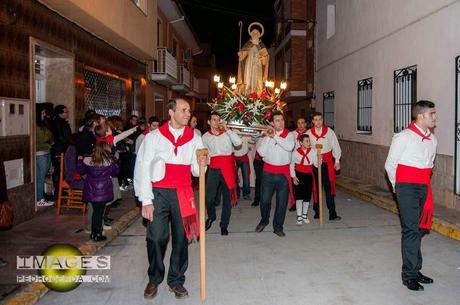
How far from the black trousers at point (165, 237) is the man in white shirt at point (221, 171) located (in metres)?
2.93

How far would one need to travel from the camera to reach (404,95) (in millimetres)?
12062

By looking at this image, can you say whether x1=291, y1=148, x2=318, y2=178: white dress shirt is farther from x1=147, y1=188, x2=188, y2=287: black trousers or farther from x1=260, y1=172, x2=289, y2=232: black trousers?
x1=147, y1=188, x2=188, y2=287: black trousers

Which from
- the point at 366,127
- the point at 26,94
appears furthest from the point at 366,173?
the point at 26,94

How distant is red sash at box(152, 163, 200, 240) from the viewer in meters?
5.09

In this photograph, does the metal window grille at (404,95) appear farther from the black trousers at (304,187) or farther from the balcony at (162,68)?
the balcony at (162,68)

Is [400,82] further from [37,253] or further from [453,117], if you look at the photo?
[37,253]

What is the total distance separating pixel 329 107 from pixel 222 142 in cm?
1210

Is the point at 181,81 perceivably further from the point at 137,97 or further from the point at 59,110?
the point at 59,110

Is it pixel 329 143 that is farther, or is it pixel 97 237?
pixel 329 143

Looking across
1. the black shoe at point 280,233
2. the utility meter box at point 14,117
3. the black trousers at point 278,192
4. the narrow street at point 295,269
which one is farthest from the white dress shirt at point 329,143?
the utility meter box at point 14,117

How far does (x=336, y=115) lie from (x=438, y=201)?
829 cm

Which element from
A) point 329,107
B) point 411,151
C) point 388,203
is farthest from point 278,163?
point 329,107

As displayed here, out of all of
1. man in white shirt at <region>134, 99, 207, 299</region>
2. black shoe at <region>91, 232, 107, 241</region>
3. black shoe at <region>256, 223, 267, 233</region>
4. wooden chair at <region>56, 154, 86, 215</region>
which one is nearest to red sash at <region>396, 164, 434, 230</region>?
man in white shirt at <region>134, 99, 207, 299</region>

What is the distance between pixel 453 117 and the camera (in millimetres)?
9406
